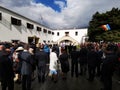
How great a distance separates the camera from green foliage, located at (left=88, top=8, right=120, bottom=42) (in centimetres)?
3497

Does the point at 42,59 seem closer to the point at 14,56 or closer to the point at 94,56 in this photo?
the point at 14,56

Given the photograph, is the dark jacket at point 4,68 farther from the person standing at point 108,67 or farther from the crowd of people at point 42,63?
the person standing at point 108,67

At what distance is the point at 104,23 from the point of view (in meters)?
38.7

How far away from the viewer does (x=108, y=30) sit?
3675 cm

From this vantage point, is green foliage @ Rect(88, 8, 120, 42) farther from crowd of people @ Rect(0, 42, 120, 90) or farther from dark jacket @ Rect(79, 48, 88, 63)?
crowd of people @ Rect(0, 42, 120, 90)

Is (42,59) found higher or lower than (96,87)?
higher

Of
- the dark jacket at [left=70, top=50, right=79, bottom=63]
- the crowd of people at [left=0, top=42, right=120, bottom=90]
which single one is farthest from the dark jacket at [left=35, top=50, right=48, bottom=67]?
the dark jacket at [left=70, top=50, right=79, bottom=63]

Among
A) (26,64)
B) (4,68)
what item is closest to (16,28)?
(26,64)

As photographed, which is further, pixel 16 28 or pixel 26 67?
pixel 16 28

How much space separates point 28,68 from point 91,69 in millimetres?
3928

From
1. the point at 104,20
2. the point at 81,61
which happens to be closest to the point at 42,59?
the point at 81,61

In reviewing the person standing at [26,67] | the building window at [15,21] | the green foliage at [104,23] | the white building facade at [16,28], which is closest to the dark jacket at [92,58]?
the person standing at [26,67]

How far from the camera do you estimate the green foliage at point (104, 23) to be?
115 ft

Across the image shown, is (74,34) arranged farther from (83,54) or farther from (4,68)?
(4,68)
